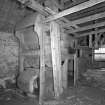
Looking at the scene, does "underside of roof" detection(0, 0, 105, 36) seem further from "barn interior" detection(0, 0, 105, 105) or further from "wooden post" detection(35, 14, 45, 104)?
"wooden post" detection(35, 14, 45, 104)

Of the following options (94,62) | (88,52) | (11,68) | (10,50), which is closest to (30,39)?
(10,50)

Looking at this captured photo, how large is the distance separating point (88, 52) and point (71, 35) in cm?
200

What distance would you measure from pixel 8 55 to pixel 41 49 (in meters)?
1.66

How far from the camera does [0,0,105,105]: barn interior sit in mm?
2900

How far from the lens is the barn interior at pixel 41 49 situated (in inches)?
114

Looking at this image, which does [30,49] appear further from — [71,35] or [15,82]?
[71,35]

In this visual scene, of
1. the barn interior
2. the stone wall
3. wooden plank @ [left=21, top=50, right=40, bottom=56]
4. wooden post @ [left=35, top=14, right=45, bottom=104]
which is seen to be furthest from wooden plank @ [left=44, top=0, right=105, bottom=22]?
the stone wall

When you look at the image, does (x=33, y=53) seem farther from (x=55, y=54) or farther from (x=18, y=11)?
(x=18, y=11)

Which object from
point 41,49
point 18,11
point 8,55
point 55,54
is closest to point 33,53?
point 41,49

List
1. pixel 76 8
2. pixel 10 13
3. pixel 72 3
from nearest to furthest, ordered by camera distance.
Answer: pixel 76 8 → pixel 72 3 → pixel 10 13

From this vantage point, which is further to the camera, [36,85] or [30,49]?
[30,49]

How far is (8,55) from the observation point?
3.92 metres

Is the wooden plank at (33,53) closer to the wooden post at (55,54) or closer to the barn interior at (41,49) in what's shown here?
the barn interior at (41,49)

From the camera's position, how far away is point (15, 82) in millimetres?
4035
